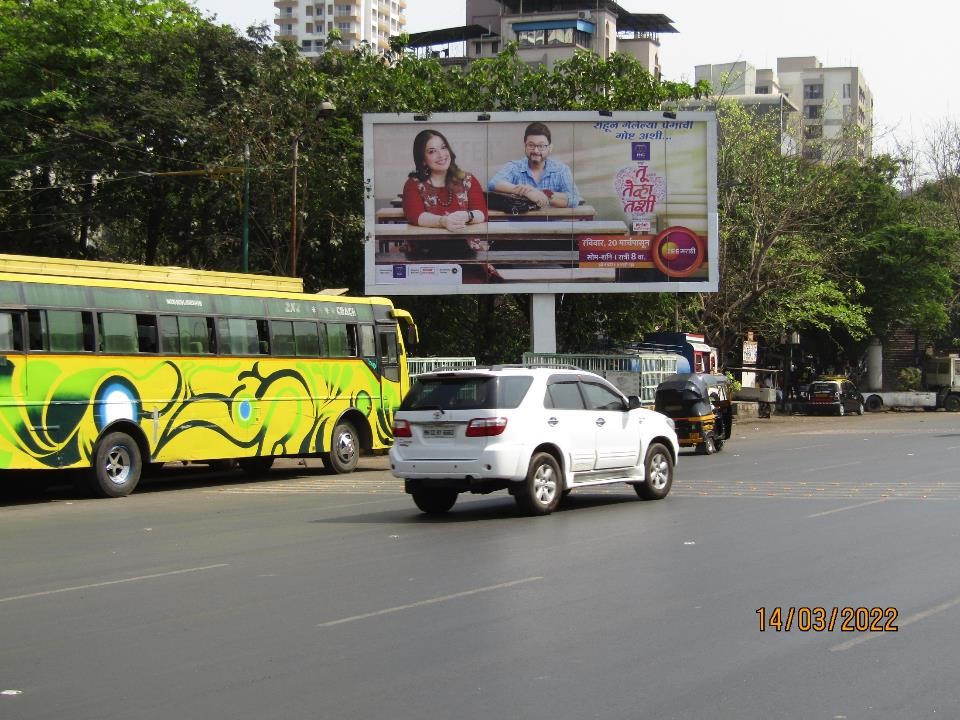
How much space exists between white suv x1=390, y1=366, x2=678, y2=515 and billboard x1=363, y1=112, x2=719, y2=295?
18746 millimetres

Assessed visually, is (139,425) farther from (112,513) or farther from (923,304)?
(923,304)

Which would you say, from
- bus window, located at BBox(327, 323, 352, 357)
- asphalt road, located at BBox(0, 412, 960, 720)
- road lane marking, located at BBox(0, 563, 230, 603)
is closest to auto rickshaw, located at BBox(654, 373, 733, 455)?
bus window, located at BBox(327, 323, 352, 357)

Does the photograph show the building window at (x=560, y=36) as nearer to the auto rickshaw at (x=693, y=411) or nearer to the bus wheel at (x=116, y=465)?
the auto rickshaw at (x=693, y=411)

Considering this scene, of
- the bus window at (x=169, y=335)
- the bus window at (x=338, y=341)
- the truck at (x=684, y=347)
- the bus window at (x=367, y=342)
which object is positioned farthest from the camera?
the truck at (x=684, y=347)

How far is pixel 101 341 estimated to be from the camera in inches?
791

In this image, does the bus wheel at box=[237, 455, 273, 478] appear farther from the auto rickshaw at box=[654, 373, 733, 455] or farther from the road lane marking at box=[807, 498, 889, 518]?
the road lane marking at box=[807, 498, 889, 518]

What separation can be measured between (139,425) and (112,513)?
339cm

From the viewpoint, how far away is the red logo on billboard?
3534 centimetres

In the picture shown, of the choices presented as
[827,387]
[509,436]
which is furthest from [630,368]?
A: [509,436]

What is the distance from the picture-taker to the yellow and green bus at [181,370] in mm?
18969

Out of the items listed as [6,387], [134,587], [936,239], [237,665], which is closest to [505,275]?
[6,387]

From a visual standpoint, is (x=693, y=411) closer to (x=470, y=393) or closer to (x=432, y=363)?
(x=432, y=363)
